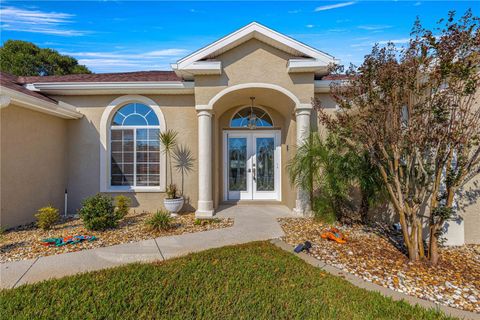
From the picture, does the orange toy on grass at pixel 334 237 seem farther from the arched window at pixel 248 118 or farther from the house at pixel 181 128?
the arched window at pixel 248 118

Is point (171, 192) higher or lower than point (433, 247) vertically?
higher

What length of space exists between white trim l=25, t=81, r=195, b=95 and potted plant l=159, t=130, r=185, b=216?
1.53 metres

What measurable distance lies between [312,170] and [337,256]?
2415 mm

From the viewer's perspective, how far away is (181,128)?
8172mm

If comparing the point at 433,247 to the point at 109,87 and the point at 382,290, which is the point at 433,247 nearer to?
the point at 382,290

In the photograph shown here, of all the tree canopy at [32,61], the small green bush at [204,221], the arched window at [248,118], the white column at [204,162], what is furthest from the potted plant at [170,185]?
the tree canopy at [32,61]

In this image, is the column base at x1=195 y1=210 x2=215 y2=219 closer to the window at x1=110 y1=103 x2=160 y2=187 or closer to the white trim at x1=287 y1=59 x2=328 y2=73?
the window at x1=110 y1=103 x2=160 y2=187

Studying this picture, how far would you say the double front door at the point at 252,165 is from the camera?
9281 millimetres

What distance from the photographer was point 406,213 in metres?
4.41

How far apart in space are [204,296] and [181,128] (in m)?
6.11

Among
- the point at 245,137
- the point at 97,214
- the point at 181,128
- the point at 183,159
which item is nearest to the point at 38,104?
the point at 97,214

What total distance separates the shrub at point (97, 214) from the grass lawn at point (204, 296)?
238 cm

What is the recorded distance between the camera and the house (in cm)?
661

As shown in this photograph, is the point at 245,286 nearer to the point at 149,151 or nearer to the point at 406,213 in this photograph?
the point at 406,213
